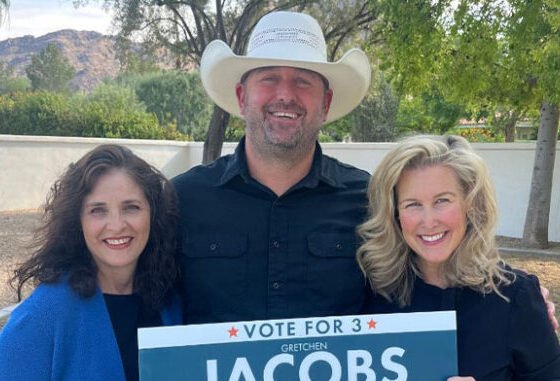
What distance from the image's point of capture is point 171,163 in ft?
58.5

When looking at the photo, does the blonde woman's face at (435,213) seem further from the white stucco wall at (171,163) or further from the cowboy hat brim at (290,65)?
the white stucco wall at (171,163)

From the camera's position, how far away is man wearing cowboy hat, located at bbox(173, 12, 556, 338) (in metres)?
2.61

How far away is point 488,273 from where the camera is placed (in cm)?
230

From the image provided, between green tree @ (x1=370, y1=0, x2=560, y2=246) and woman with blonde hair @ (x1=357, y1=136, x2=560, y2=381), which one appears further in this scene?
green tree @ (x1=370, y1=0, x2=560, y2=246)

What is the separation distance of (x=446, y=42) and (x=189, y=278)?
7.87m

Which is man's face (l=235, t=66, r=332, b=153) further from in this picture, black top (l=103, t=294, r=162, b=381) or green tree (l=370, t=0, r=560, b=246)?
green tree (l=370, t=0, r=560, b=246)

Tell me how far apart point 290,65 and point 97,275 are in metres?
1.29

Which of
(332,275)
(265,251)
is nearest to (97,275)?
(265,251)

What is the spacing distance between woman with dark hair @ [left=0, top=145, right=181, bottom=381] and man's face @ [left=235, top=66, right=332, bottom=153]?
53cm

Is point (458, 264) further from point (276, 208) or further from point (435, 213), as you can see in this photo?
point (276, 208)

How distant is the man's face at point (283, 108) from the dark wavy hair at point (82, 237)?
544mm

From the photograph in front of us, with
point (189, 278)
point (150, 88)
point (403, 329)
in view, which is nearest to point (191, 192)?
point (189, 278)

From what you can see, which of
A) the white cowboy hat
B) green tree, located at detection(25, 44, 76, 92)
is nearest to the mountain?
green tree, located at detection(25, 44, 76, 92)

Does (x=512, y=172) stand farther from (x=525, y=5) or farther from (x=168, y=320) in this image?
(x=168, y=320)
